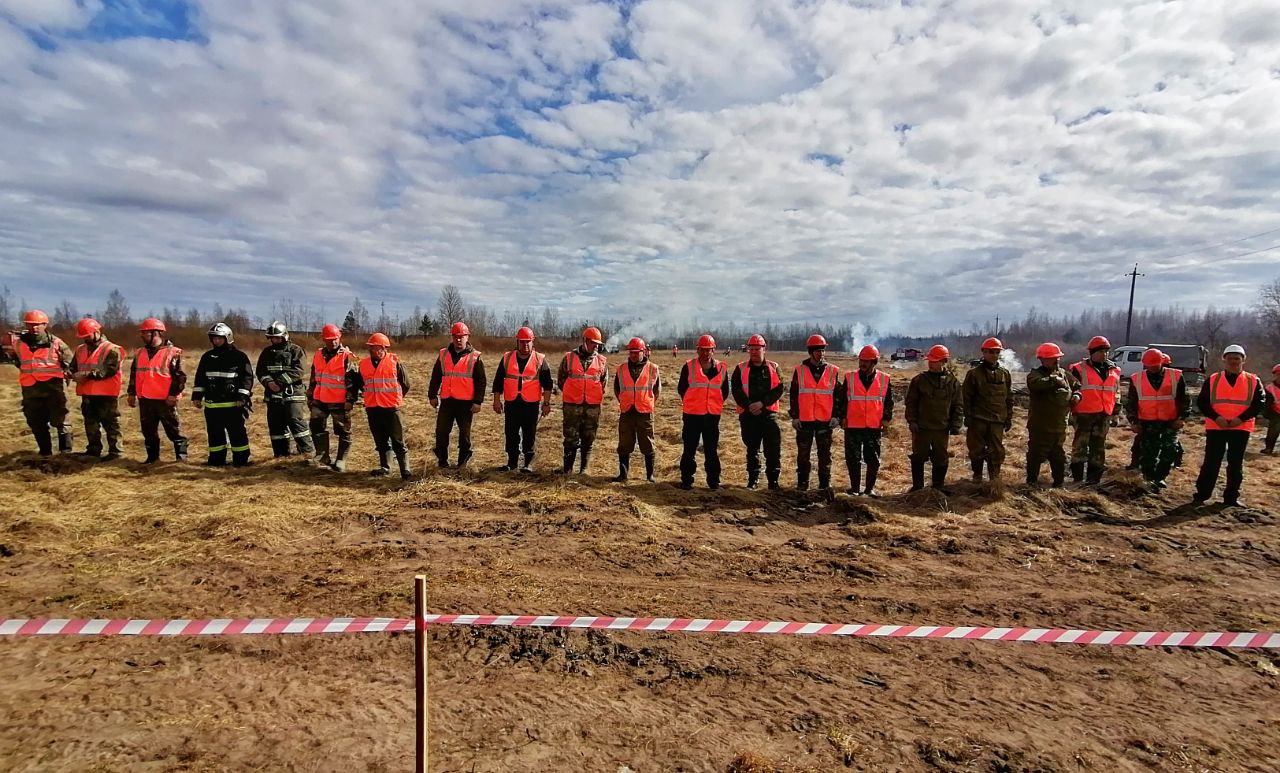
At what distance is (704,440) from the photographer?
28.5 feet

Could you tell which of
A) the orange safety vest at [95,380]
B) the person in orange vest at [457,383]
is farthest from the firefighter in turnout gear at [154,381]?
the person in orange vest at [457,383]

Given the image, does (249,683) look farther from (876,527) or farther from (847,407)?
(847,407)

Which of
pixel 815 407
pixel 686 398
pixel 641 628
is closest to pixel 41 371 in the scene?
pixel 686 398

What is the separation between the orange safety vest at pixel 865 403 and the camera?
27.1ft

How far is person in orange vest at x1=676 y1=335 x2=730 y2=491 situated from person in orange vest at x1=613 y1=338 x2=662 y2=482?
1.49 ft

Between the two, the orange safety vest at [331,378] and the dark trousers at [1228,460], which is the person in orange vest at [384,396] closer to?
the orange safety vest at [331,378]

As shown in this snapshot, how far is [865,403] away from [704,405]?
6.96 ft

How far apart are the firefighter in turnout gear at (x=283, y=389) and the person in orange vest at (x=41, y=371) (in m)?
2.60

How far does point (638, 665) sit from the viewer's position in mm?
4117

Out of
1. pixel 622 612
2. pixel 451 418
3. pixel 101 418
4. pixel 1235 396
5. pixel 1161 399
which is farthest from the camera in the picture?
pixel 451 418

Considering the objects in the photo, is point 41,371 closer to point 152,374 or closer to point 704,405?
point 152,374

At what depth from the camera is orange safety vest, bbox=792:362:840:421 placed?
838cm

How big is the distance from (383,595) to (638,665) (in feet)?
7.40

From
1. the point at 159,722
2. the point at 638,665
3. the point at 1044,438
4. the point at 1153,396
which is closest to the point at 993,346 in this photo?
the point at 1044,438
